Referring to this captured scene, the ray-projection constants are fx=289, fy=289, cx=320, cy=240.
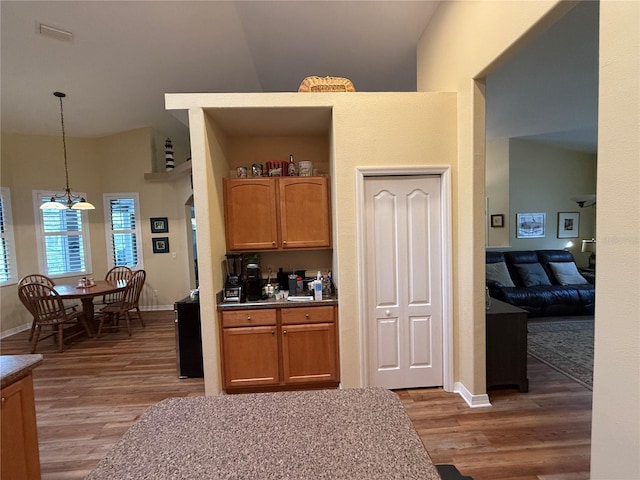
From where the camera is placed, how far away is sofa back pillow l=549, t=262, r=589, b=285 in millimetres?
5105

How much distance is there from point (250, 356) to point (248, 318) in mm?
373

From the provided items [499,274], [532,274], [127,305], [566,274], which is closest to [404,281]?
[499,274]

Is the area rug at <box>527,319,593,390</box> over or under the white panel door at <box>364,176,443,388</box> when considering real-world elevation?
under

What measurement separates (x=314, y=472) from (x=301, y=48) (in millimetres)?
4119

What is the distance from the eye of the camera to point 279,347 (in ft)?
9.12

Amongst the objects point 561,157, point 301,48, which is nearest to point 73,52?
point 301,48

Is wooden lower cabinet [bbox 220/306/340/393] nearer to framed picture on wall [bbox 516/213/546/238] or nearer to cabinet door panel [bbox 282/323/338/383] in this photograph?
cabinet door panel [bbox 282/323/338/383]

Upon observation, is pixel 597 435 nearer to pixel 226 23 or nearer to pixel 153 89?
pixel 226 23

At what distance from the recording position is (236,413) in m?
1.04

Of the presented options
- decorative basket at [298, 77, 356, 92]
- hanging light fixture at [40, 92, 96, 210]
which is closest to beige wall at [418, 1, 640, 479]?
decorative basket at [298, 77, 356, 92]

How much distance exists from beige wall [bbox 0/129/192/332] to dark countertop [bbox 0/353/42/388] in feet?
15.4

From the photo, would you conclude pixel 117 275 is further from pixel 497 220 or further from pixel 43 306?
pixel 497 220

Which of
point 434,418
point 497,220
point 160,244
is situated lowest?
point 434,418

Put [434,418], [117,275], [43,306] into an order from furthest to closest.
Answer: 1. [117,275]
2. [43,306]
3. [434,418]
